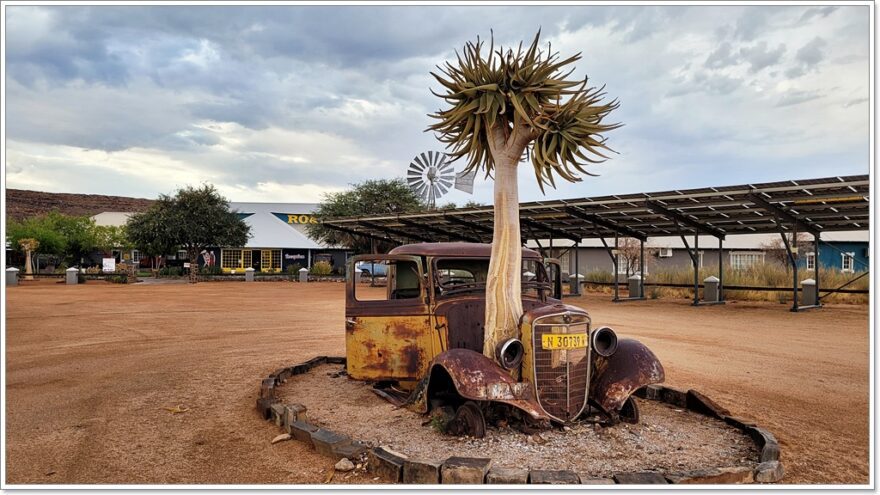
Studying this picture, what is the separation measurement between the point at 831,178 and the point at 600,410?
1178 centimetres

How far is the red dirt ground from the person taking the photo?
4.66 m

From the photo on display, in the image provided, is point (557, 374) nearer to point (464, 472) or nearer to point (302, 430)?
point (464, 472)

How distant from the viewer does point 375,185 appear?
4288cm

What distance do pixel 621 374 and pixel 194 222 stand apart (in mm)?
38808

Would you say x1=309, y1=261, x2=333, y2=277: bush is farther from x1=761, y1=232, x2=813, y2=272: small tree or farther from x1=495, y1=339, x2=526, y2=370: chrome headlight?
x1=495, y1=339, x2=526, y2=370: chrome headlight

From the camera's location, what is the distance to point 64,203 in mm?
95125

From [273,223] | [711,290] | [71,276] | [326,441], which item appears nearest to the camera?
[326,441]

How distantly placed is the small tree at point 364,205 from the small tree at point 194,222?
265 inches

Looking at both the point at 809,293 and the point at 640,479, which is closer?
the point at 640,479

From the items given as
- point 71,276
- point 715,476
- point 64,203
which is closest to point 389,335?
point 715,476

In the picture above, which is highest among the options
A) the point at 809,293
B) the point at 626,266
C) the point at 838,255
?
the point at 838,255

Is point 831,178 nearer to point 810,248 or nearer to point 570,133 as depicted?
point 570,133

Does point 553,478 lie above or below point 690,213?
below

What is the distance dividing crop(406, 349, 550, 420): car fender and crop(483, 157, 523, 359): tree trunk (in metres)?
0.36
